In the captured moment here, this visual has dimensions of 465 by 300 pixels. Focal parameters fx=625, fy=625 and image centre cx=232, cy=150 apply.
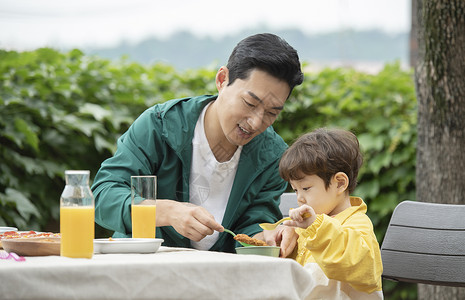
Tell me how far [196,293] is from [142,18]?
4925 mm

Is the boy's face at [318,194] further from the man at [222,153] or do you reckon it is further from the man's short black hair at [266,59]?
the man's short black hair at [266,59]

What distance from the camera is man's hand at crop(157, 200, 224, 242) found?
178 centimetres

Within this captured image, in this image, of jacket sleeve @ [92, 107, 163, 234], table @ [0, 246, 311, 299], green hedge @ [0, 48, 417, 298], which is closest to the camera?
table @ [0, 246, 311, 299]

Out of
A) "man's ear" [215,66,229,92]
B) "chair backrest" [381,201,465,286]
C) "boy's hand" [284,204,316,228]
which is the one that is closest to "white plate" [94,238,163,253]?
"boy's hand" [284,204,316,228]

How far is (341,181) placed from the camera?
83.0 inches

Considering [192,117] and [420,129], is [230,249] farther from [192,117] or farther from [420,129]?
[420,129]

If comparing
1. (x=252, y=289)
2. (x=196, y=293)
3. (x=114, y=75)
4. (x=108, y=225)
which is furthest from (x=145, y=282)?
(x=114, y=75)

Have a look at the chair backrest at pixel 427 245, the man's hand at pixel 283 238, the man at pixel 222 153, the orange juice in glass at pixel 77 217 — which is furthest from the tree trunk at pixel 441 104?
the orange juice in glass at pixel 77 217

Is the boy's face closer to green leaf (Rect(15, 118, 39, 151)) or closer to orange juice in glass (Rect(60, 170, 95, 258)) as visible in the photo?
orange juice in glass (Rect(60, 170, 95, 258))

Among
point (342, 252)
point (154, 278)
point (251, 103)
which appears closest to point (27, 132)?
point (251, 103)

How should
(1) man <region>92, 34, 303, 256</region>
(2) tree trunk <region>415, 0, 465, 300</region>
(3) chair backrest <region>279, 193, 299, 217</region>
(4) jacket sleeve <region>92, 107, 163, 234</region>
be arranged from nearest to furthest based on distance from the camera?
(4) jacket sleeve <region>92, 107, 163, 234</region> → (1) man <region>92, 34, 303, 256</region> → (3) chair backrest <region>279, 193, 299, 217</region> → (2) tree trunk <region>415, 0, 465, 300</region>

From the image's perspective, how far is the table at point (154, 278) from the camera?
1146mm

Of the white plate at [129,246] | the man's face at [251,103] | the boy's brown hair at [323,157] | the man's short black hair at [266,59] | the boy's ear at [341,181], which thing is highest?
the man's short black hair at [266,59]

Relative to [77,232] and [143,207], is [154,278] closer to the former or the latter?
[77,232]
